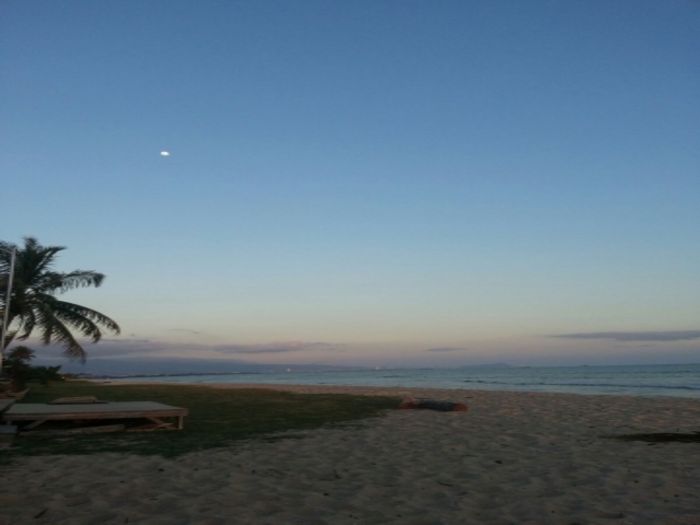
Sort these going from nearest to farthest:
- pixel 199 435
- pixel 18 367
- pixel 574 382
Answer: pixel 199 435 < pixel 18 367 < pixel 574 382

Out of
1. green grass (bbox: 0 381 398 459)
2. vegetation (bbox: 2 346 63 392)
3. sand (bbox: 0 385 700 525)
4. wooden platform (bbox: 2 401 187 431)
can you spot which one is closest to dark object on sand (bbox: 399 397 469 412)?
green grass (bbox: 0 381 398 459)

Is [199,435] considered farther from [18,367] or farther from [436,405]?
[18,367]

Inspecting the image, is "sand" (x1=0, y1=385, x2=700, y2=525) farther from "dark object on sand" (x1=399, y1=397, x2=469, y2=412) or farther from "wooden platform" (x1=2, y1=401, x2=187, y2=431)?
"dark object on sand" (x1=399, y1=397, x2=469, y2=412)

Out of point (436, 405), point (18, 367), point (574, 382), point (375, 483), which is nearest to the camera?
point (375, 483)

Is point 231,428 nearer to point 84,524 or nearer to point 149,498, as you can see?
point 149,498

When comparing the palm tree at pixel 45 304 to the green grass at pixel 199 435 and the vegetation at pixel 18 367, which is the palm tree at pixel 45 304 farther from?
the green grass at pixel 199 435

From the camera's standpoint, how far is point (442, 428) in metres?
11.4

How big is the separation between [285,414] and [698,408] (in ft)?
40.2

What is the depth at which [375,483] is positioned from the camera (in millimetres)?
6164

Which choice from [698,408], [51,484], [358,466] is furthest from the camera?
[698,408]

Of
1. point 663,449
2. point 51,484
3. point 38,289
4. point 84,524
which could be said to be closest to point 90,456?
point 51,484

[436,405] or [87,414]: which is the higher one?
[87,414]

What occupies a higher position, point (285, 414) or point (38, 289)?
point (38, 289)

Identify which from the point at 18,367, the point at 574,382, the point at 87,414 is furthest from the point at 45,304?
the point at 574,382
